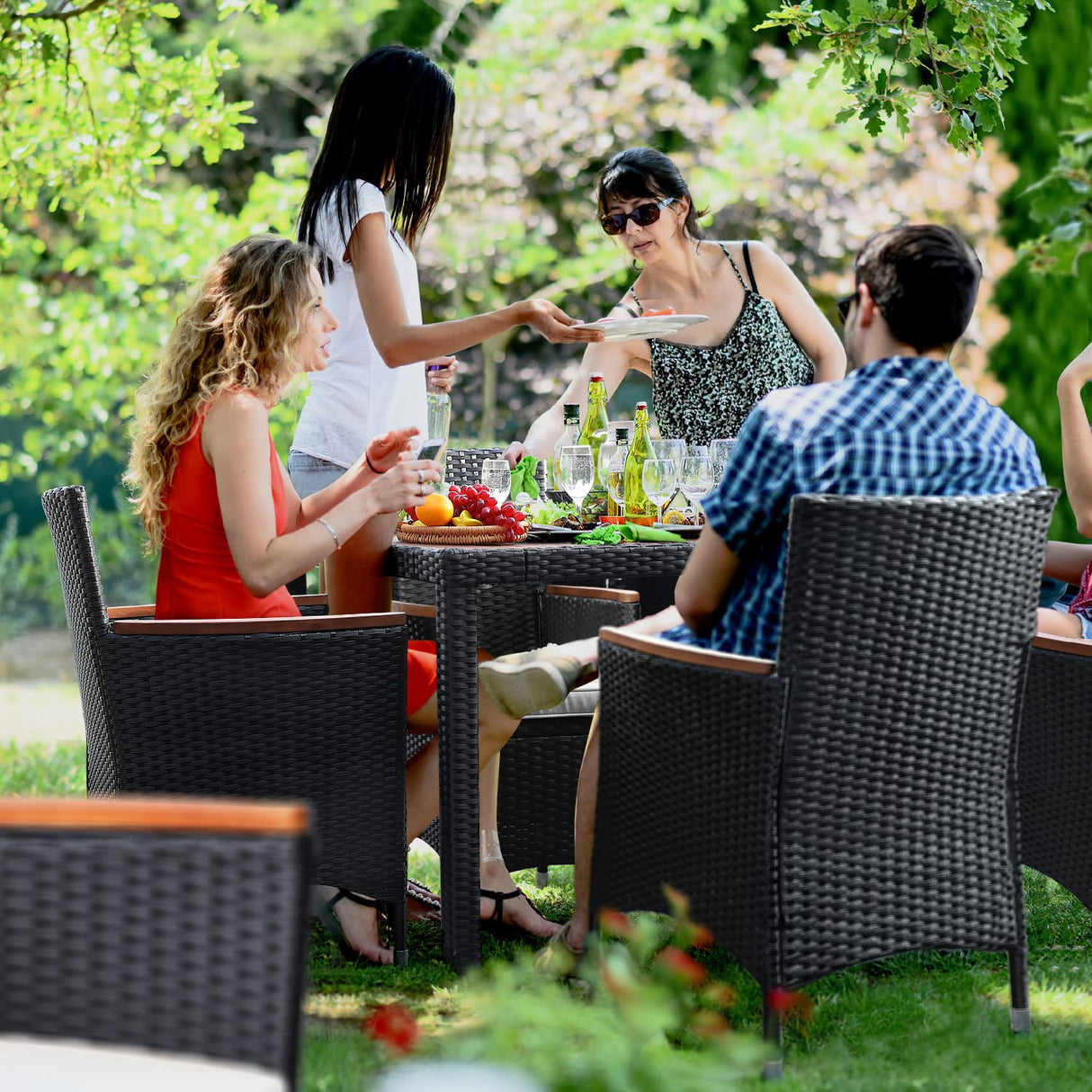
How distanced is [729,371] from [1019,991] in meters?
1.98

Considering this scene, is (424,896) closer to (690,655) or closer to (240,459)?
(240,459)

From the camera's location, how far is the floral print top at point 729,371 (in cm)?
402

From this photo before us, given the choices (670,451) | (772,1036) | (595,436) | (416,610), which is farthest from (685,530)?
(772,1036)

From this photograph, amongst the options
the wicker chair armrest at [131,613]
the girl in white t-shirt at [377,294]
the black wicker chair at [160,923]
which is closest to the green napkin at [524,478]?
the girl in white t-shirt at [377,294]

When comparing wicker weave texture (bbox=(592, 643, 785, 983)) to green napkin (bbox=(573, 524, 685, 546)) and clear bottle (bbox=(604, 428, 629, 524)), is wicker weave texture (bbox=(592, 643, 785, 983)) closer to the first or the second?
green napkin (bbox=(573, 524, 685, 546))

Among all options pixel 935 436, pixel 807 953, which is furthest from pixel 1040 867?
pixel 935 436

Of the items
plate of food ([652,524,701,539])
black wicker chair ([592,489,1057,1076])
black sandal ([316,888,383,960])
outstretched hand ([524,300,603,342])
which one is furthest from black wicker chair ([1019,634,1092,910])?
black sandal ([316,888,383,960])

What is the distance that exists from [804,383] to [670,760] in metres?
2.00

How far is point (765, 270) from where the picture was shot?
4.12 meters

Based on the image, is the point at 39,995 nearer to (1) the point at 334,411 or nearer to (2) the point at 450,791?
(2) the point at 450,791

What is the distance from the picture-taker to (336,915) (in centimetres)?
315

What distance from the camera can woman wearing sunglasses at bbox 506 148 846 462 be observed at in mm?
3930

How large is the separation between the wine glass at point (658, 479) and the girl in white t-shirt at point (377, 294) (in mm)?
335

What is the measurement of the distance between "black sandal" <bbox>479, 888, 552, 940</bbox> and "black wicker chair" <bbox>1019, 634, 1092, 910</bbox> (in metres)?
1.09
